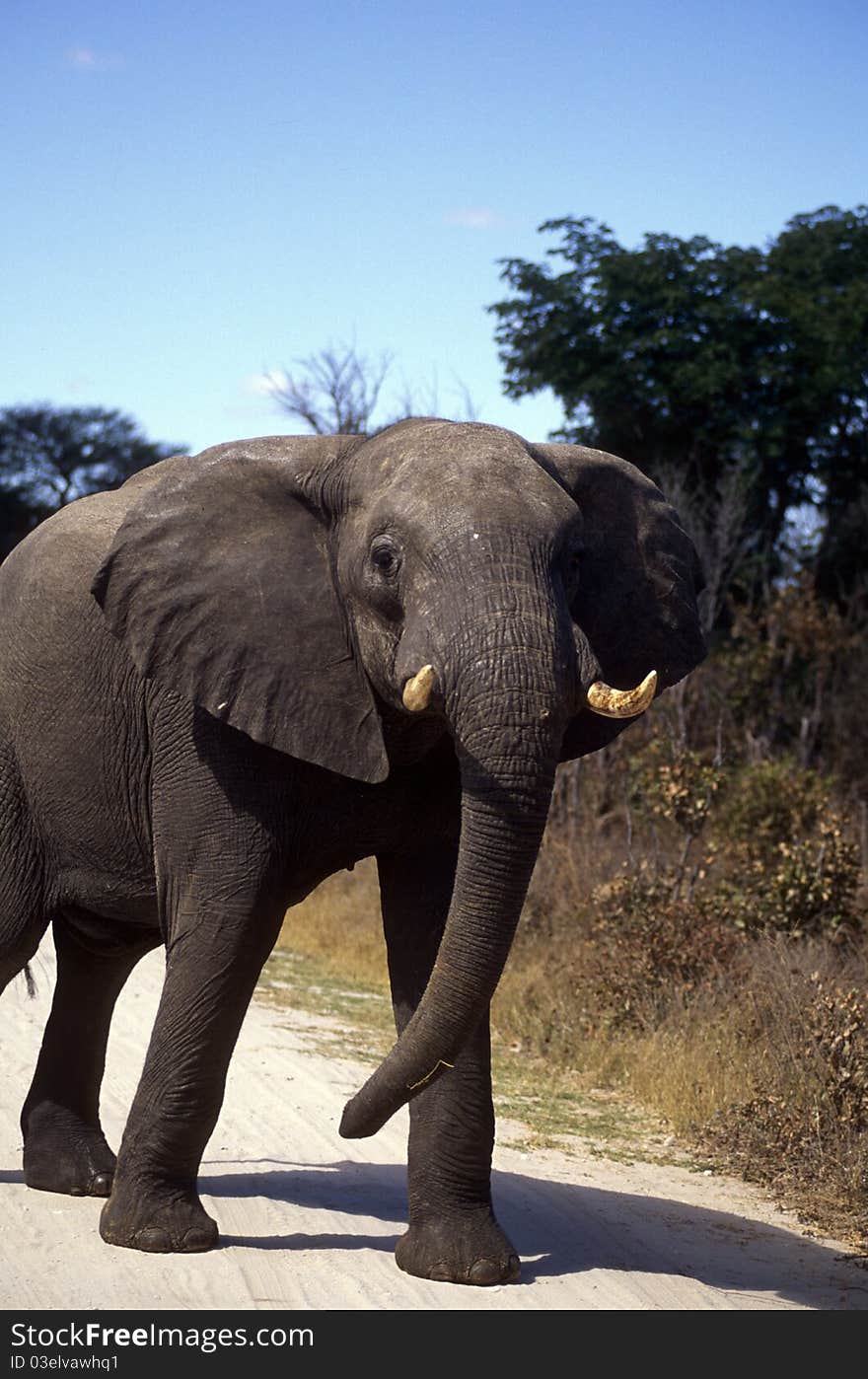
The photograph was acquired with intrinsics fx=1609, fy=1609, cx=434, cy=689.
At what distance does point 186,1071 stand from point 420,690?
71.6 inches

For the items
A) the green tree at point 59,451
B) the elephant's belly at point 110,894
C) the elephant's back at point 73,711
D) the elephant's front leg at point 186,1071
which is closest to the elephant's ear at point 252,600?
the elephant's back at point 73,711

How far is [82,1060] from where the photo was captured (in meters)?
6.84

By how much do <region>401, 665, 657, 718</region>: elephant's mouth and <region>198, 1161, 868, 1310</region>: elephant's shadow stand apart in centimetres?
230

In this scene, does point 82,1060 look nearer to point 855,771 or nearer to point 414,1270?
point 414,1270

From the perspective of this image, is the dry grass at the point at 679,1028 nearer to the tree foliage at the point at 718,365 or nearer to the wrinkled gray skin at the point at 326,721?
the wrinkled gray skin at the point at 326,721

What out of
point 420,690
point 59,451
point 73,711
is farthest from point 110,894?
point 59,451

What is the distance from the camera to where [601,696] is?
15.0ft

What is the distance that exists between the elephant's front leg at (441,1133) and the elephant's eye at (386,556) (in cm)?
121

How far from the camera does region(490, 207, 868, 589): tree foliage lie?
2066cm

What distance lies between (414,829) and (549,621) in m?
1.33

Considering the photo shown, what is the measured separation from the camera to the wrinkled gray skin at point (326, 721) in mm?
4695

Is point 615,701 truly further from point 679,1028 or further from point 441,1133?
point 679,1028

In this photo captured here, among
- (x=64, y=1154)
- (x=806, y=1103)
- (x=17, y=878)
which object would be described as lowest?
(x=64, y=1154)
